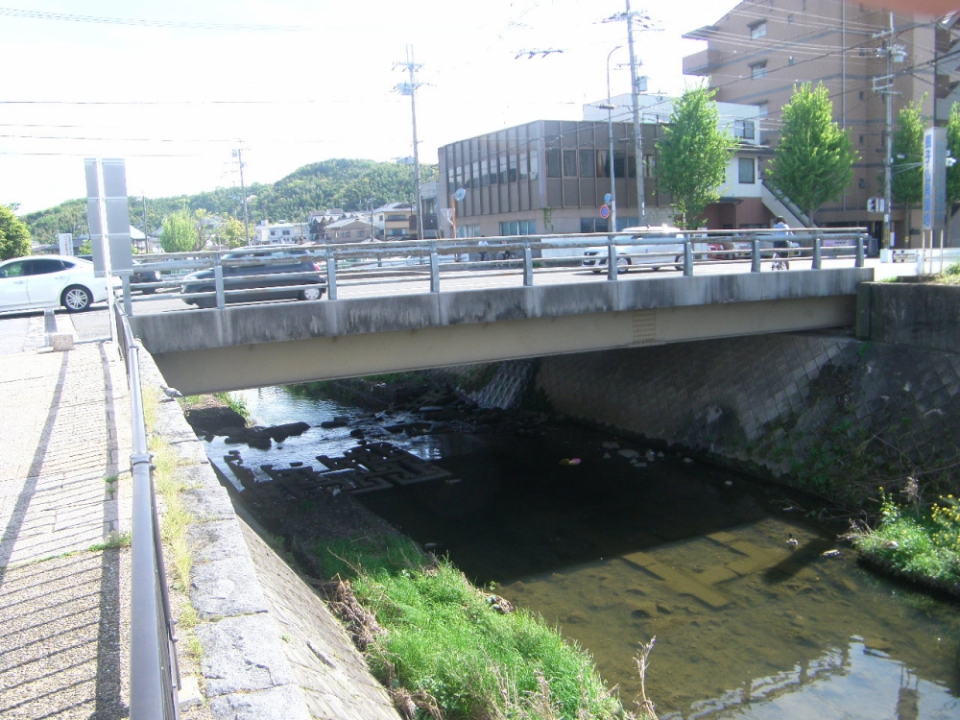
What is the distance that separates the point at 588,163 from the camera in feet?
155

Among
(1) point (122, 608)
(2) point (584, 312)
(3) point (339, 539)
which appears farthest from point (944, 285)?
(1) point (122, 608)

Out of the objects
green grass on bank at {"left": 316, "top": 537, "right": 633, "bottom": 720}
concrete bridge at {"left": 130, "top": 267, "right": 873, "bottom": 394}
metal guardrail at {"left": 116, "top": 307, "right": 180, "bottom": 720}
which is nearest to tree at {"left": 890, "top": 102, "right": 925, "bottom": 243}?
concrete bridge at {"left": 130, "top": 267, "right": 873, "bottom": 394}

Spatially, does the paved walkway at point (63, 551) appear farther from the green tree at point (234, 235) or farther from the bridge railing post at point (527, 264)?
the green tree at point (234, 235)

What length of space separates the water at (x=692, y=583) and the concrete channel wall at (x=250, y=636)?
4.22 metres

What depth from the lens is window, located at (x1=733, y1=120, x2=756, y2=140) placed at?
173ft

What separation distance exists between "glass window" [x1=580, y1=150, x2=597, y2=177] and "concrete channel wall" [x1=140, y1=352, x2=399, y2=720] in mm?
41845

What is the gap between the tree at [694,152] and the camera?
42.3 meters

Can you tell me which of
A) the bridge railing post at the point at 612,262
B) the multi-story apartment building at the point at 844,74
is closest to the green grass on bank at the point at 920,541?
the bridge railing post at the point at 612,262

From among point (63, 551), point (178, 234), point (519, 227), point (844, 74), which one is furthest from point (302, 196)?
point (63, 551)

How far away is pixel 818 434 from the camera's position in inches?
648

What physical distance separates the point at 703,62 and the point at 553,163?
2196cm

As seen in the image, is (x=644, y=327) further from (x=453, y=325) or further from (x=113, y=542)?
(x=113, y=542)

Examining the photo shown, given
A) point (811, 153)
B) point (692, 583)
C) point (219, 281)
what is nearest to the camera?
point (219, 281)

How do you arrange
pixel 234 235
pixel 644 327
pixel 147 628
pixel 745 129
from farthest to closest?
pixel 234 235 < pixel 745 129 < pixel 644 327 < pixel 147 628
